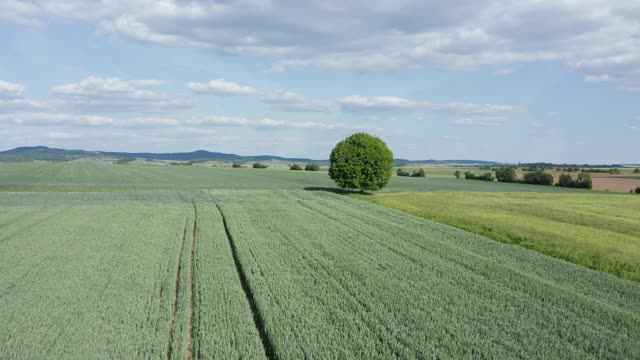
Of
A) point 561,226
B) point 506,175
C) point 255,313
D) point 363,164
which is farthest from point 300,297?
point 506,175

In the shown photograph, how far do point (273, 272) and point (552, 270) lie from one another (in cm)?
991

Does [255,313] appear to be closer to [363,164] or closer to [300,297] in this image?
[300,297]

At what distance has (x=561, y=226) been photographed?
28469mm

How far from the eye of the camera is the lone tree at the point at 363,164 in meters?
50.0

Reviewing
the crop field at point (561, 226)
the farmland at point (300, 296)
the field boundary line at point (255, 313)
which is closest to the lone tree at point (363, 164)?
the crop field at point (561, 226)

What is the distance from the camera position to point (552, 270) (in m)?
17.3

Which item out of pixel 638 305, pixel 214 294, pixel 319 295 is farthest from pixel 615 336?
pixel 214 294

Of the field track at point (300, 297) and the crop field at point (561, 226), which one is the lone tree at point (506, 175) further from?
the field track at point (300, 297)

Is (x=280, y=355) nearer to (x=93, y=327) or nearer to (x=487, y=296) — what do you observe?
(x=93, y=327)

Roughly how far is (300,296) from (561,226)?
2095cm

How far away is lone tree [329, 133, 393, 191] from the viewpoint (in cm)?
4997

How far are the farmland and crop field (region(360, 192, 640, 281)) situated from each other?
77 centimetres

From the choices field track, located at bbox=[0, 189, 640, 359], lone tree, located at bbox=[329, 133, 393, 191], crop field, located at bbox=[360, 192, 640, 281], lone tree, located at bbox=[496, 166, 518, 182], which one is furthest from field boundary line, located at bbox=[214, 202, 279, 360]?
lone tree, located at bbox=[496, 166, 518, 182]

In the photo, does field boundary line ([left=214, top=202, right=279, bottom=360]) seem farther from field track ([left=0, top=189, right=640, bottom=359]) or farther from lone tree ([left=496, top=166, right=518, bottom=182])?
lone tree ([left=496, top=166, right=518, bottom=182])
